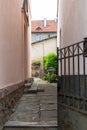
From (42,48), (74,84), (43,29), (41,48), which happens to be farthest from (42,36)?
(74,84)

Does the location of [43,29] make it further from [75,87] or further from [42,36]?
[75,87]

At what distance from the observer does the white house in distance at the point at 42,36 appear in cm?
4500

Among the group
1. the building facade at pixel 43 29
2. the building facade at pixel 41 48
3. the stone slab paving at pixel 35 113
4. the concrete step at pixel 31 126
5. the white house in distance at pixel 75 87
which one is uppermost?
the building facade at pixel 43 29

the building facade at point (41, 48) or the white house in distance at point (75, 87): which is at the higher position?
the building facade at point (41, 48)

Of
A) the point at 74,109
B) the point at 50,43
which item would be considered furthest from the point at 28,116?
the point at 50,43

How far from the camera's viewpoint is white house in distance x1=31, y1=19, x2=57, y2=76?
45000 millimetres

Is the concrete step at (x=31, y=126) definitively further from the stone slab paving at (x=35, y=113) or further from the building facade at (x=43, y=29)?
the building facade at (x=43, y=29)

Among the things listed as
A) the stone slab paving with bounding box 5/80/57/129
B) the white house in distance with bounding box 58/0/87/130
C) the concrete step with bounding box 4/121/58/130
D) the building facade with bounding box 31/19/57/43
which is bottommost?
the concrete step with bounding box 4/121/58/130

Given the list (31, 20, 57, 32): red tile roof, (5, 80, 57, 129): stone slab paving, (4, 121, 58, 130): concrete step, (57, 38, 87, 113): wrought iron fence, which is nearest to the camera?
(57, 38, 87, 113): wrought iron fence

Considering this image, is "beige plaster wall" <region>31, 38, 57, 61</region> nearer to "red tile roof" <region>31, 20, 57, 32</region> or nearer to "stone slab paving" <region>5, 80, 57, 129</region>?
"red tile roof" <region>31, 20, 57, 32</region>

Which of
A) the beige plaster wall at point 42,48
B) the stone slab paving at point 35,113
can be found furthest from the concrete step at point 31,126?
the beige plaster wall at point 42,48

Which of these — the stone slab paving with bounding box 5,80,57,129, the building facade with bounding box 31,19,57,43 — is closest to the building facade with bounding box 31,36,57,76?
the building facade with bounding box 31,19,57,43

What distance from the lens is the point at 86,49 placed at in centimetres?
493

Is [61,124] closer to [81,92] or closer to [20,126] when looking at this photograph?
[81,92]
